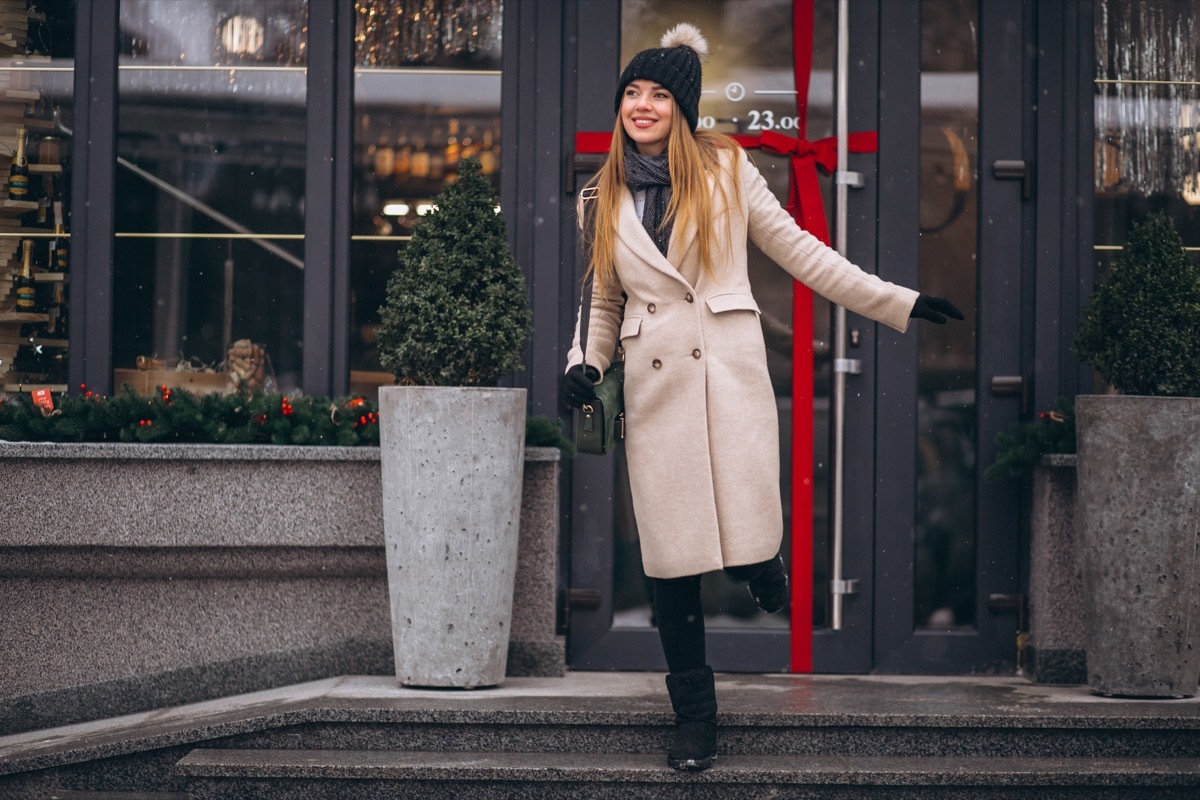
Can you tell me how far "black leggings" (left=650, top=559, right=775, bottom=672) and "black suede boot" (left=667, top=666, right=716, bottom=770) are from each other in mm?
44

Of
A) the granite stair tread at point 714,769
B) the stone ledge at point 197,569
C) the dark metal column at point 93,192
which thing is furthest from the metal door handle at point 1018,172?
the dark metal column at point 93,192

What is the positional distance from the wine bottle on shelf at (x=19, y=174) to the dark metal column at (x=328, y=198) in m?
1.27

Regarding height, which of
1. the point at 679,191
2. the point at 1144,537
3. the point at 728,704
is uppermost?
the point at 679,191

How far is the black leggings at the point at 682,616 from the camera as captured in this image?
4.14 meters

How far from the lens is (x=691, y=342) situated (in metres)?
4.09

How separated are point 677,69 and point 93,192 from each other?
3.02 m

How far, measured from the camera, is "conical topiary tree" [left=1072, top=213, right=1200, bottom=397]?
4.76 meters

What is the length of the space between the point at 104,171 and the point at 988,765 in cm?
438

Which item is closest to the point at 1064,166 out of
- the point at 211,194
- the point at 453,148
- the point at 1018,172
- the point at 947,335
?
the point at 1018,172

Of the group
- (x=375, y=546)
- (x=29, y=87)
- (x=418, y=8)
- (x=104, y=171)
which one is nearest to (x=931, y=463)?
(x=375, y=546)

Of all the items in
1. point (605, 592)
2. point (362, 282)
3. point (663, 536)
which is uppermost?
point (362, 282)

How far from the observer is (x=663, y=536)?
409cm

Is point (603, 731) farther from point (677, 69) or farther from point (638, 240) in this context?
point (677, 69)

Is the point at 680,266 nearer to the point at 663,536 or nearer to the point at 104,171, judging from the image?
the point at 663,536
